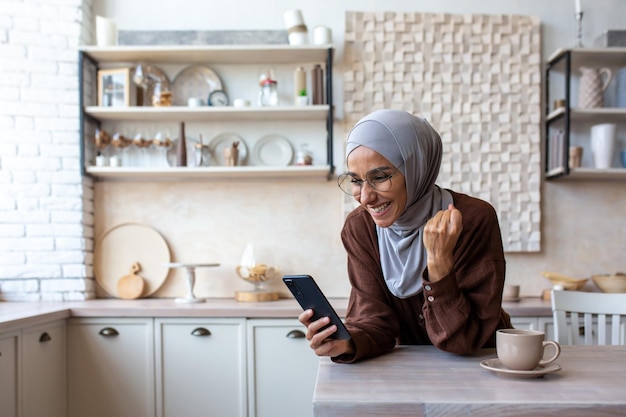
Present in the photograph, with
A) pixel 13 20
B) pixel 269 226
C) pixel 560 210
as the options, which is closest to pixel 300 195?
pixel 269 226

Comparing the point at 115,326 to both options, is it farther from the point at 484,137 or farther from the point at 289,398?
the point at 484,137

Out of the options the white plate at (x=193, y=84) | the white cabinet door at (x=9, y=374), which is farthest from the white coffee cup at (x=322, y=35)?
the white cabinet door at (x=9, y=374)

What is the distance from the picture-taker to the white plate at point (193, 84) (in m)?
3.41

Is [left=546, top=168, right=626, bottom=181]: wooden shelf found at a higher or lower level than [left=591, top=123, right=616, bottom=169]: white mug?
lower

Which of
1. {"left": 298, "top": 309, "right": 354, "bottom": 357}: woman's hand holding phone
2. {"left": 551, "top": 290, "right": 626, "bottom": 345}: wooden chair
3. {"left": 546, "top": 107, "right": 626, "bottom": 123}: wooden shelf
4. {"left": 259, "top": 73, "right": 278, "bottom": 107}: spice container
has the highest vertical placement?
{"left": 259, "top": 73, "right": 278, "bottom": 107}: spice container

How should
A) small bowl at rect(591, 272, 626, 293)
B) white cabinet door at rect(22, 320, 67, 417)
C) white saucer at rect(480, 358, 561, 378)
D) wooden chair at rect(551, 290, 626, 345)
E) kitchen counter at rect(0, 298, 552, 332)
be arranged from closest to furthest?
white saucer at rect(480, 358, 561, 378) → wooden chair at rect(551, 290, 626, 345) → white cabinet door at rect(22, 320, 67, 417) → kitchen counter at rect(0, 298, 552, 332) → small bowl at rect(591, 272, 626, 293)

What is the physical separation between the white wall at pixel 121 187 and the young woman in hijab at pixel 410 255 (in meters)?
1.81

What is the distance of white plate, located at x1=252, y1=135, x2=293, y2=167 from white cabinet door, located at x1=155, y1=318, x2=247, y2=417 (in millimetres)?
977

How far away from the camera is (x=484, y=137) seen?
3367 millimetres

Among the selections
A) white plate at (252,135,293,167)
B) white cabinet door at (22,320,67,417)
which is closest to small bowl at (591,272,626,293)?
white plate at (252,135,293,167)

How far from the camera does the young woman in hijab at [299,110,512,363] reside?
1.32 metres

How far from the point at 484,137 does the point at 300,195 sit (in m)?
1.09

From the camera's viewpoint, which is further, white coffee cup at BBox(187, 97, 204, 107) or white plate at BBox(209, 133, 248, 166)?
white plate at BBox(209, 133, 248, 166)

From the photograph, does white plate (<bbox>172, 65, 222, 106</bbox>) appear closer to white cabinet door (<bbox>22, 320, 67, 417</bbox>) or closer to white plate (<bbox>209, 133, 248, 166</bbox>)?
white plate (<bbox>209, 133, 248, 166</bbox>)
